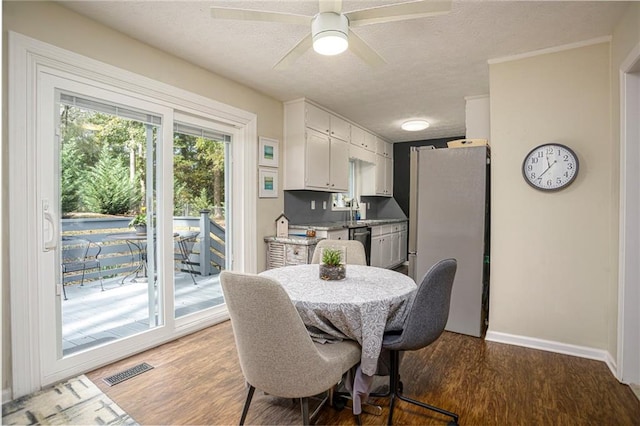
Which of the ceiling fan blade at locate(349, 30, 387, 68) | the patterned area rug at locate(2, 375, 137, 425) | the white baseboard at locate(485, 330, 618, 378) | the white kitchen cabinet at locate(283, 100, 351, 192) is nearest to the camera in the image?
the patterned area rug at locate(2, 375, 137, 425)

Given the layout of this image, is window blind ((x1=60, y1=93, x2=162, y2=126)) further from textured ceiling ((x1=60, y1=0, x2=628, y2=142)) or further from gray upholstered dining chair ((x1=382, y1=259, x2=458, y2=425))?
gray upholstered dining chair ((x1=382, y1=259, x2=458, y2=425))

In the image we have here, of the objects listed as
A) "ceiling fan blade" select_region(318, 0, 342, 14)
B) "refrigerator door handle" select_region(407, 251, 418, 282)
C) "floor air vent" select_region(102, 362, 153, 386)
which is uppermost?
"ceiling fan blade" select_region(318, 0, 342, 14)

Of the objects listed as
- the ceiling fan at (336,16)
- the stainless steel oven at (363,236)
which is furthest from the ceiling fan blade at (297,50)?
the stainless steel oven at (363,236)

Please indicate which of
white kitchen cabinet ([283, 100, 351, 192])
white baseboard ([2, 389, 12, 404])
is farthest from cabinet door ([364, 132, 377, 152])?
white baseboard ([2, 389, 12, 404])

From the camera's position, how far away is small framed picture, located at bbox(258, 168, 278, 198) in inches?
153

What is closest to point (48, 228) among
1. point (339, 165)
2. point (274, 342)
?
point (274, 342)

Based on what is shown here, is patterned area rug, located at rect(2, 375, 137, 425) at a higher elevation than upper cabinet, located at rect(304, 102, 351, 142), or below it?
below

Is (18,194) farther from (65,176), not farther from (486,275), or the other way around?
(486,275)

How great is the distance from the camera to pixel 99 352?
2480 mm

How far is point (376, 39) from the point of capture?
8.78ft

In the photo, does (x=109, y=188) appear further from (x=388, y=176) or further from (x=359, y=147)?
(x=388, y=176)

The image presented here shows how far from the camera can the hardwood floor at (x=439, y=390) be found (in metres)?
1.94

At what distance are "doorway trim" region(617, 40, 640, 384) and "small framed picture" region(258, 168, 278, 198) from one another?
10.2ft

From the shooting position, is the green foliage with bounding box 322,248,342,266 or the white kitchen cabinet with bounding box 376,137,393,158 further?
the white kitchen cabinet with bounding box 376,137,393,158
